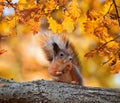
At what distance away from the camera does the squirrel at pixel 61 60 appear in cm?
318

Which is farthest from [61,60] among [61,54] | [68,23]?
[68,23]

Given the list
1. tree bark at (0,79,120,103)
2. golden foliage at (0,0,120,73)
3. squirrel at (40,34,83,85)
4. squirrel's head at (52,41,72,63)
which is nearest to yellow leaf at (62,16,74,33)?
golden foliage at (0,0,120,73)

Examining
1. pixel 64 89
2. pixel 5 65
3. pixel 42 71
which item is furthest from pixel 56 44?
pixel 5 65

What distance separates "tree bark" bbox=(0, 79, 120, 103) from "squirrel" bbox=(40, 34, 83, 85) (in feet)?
1.90

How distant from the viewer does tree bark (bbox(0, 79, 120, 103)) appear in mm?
2498

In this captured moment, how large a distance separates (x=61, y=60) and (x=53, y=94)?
722 mm

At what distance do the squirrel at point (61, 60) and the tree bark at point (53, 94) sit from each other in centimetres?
58

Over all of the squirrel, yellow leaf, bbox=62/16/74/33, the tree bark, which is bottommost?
the tree bark

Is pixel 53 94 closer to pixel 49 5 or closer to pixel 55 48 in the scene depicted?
pixel 55 48

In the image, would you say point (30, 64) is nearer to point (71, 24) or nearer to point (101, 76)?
point (101, 76)

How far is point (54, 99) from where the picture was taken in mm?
2496

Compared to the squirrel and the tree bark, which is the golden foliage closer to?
the squirrel

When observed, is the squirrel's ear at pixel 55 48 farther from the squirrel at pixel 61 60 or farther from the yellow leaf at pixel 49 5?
the yellow leaf at pixel 49 5

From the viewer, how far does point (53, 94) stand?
252 cm
